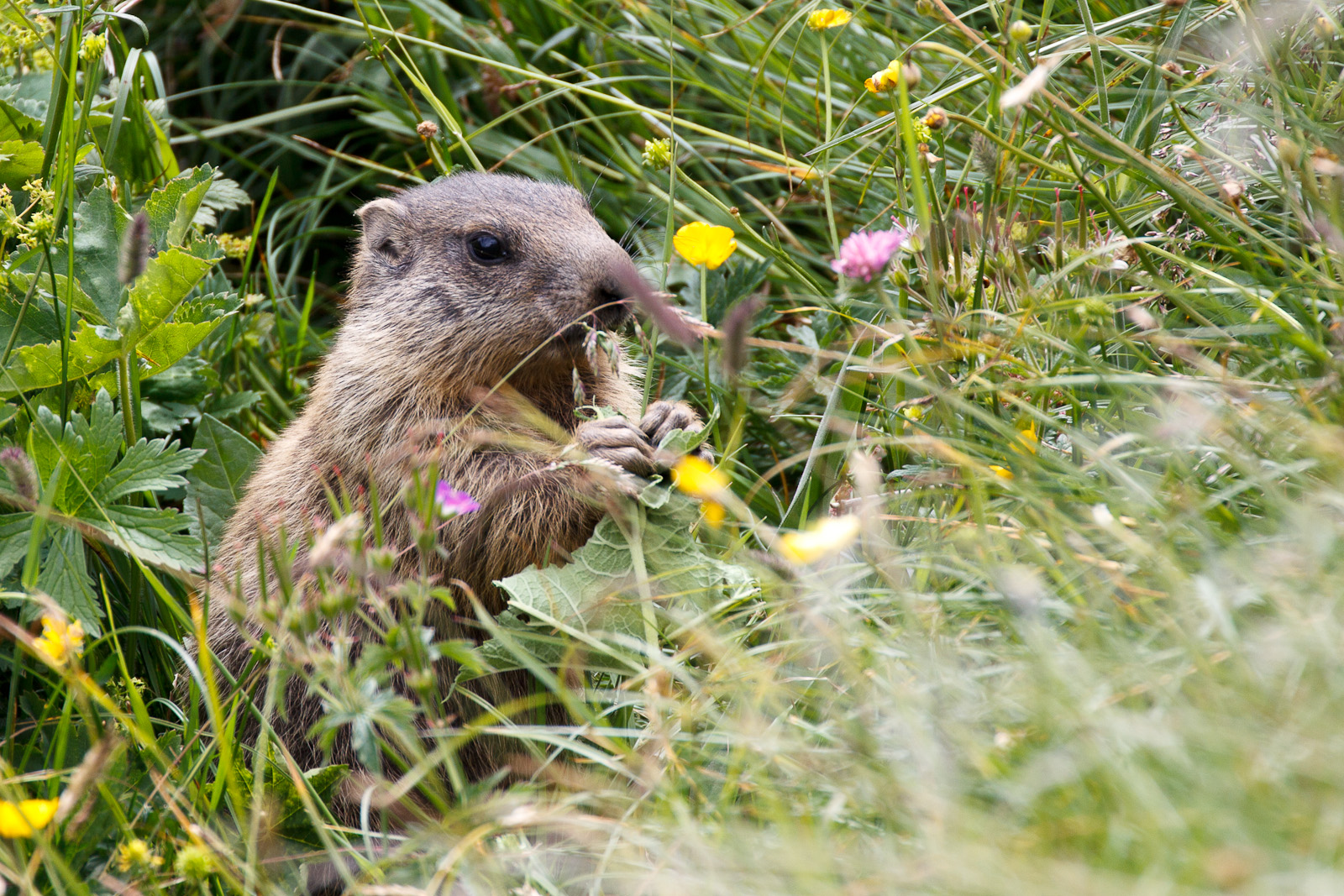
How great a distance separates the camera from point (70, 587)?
3256 mm

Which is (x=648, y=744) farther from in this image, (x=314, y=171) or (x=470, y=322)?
(x=314, y=171)

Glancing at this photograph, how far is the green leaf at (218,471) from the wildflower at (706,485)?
1.98 meters

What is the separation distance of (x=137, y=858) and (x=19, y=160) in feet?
8.92

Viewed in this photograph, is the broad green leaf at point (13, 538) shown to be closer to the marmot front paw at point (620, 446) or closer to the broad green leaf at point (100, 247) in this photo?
the broad green leaf at point (100, 247)

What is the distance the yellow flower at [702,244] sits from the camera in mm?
3285

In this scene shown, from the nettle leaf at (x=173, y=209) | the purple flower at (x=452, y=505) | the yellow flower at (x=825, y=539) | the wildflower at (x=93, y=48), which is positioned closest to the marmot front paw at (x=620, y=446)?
the purple flower at (x=452, y=505)

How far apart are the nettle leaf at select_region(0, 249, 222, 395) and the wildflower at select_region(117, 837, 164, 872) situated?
176 centimetres

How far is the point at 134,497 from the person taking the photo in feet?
12.5

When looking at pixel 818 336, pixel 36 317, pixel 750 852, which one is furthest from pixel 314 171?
pixel 750 852

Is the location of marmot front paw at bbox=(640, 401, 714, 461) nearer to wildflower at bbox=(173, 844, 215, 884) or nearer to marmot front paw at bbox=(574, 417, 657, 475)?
marmot front paw at bbox=(574, 417, 657, 475)

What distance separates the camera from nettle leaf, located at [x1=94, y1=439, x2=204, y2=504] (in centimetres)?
344

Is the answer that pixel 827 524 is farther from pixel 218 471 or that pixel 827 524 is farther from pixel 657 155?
pixel 218 471

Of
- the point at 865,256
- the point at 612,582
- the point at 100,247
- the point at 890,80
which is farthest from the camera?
the point at 100,247

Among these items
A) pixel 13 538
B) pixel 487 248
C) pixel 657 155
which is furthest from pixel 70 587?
pixel 657 155
